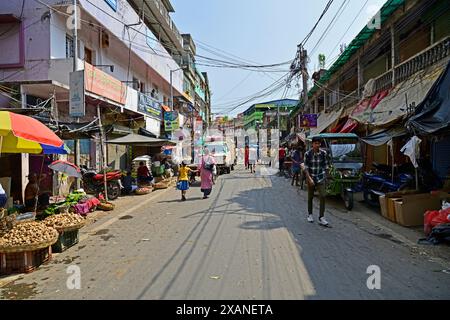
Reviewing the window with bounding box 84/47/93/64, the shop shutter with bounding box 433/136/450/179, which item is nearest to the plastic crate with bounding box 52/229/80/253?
the shop shutter with bounding box 433/136/450/179

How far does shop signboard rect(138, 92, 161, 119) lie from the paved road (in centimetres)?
1272

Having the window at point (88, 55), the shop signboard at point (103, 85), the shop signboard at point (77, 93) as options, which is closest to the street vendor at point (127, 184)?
the shop signboard at point (103, 85)

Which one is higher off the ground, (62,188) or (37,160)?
(37,160)

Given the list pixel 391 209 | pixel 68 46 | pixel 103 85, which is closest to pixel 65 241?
pixel 391 209

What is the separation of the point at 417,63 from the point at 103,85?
1208 cm

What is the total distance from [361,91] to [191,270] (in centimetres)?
1445

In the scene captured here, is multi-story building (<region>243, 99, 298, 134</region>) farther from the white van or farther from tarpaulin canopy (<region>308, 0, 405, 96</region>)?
tarpaulin canopy (<region>308, 0, 405, 96</region>)

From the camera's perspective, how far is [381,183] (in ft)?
33.2

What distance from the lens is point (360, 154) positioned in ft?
38.3

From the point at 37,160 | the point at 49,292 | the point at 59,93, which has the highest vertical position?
the point at 59,93

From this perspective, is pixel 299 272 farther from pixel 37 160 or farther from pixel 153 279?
pixel 37 160
